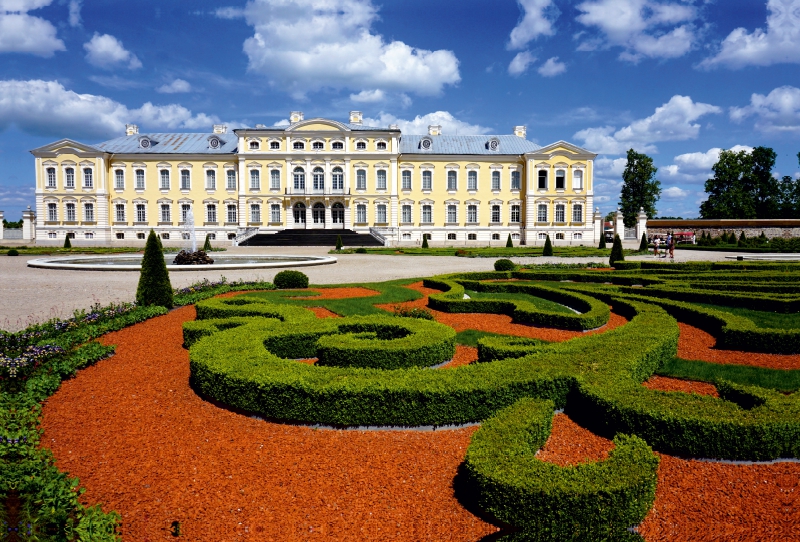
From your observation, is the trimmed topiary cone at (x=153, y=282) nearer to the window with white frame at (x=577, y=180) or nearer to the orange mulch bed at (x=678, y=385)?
the orange mulch bed at (x=678, y=385)

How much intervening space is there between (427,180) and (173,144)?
22.6 metres

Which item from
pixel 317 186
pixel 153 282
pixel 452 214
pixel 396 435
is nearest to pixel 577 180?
pixel 452 214

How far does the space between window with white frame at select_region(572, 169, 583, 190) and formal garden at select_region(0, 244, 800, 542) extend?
40.3 m

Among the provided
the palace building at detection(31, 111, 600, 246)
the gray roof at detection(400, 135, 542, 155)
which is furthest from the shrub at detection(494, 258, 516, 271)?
the gray roof at detection(400, 135, 542, 155)

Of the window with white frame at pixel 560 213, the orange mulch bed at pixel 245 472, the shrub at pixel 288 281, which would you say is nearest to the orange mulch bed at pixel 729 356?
the orange mulch bed at pixel 245 472

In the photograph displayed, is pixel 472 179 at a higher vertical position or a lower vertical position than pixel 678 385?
higher

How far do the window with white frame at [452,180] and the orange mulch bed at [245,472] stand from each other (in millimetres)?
A: 42151

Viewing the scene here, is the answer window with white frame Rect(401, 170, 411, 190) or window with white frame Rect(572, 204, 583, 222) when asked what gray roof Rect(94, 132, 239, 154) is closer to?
window with white frame Rect(401, 170, 411, 190)

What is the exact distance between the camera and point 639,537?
8.43ft

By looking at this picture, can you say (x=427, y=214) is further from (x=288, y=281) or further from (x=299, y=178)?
(x=288, y=281)

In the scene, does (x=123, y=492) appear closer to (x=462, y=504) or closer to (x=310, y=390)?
(x=310, y=390)

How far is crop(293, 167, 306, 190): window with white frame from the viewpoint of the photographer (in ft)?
144

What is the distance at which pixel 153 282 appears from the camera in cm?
893

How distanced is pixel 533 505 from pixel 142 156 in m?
48.5
